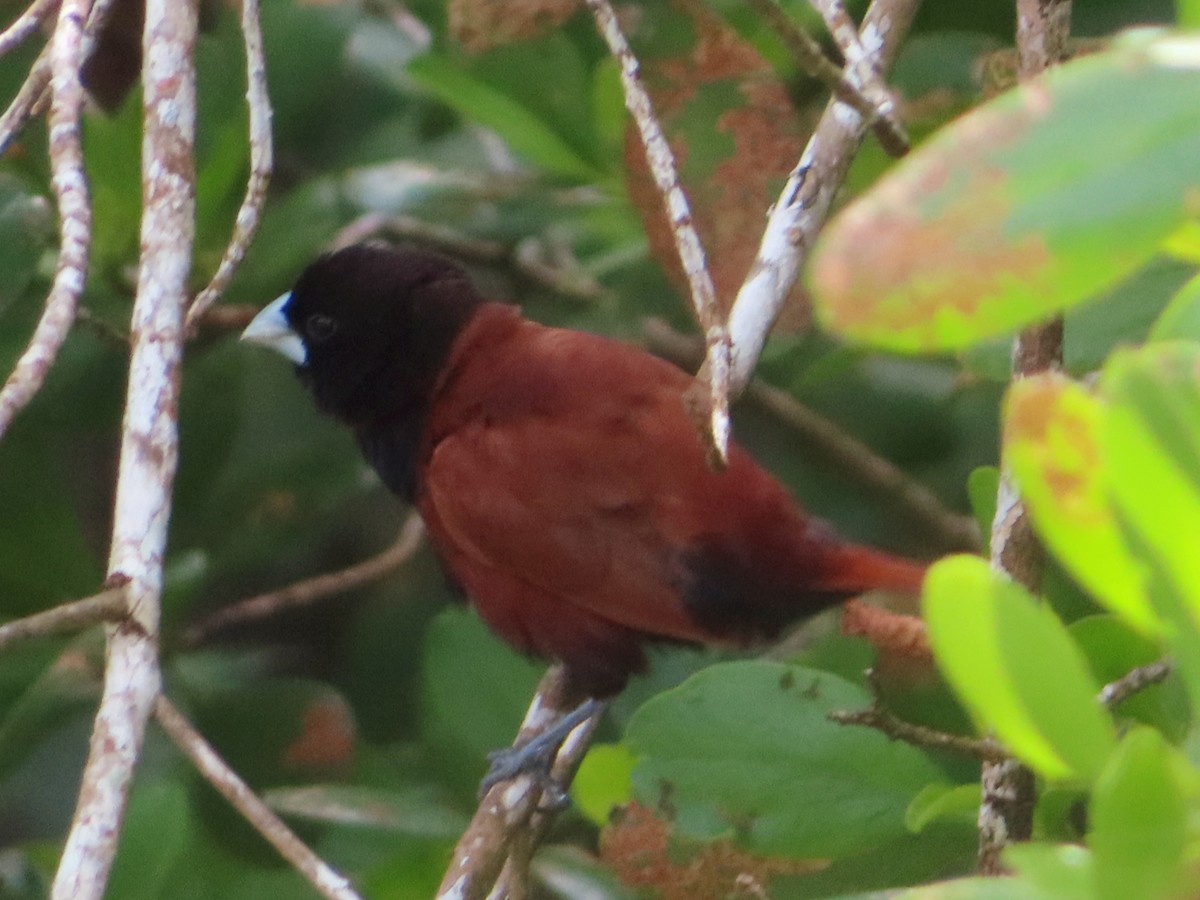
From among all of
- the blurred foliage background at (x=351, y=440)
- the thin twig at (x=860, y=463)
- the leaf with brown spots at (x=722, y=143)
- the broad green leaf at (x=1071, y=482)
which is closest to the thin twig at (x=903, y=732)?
the blurred foliage background at (x=351, y=440)

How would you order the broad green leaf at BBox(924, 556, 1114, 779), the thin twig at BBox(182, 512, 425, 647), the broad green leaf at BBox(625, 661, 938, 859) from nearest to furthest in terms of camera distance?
the broad green leaf at BBox(924, 556, 1114, 779) → the broad green leaf at BBox(625, 661, 938, 859) → the thin twig at BBox(182, 512, 425, 647)

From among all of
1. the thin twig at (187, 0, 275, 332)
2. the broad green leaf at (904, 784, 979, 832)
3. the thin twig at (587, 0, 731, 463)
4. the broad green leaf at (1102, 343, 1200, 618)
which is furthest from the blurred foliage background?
the broad green leaf at (1102, 343, 1200, 618)

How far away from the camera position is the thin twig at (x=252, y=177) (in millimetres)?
1477

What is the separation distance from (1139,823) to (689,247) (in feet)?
2.40

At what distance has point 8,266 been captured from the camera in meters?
1.94

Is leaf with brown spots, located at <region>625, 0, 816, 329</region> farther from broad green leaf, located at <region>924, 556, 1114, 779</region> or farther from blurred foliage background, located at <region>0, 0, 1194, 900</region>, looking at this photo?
broad green leaf, located at <region>924, 556, 1114, 779</region>

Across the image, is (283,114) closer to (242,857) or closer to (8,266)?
(8,266)

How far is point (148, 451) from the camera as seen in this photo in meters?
1.33

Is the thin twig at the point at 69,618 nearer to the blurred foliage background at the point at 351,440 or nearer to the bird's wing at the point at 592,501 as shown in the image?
the blurred foliage background at the point at 351,440

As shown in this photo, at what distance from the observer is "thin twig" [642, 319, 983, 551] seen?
2.42 meters

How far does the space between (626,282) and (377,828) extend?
0.99 meters

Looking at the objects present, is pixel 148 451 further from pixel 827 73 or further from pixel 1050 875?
pixel 1050 875

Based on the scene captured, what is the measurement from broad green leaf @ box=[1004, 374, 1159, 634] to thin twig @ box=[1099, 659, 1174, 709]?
547 mm

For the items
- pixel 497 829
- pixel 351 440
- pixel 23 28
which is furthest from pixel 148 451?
pixel 351 440
